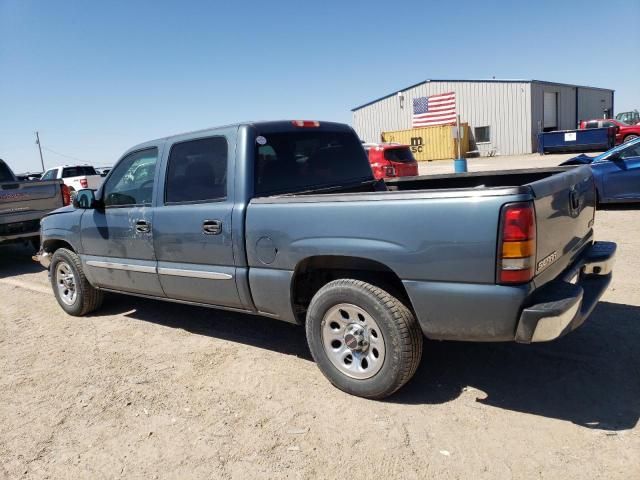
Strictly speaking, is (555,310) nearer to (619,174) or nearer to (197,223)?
(197,223)

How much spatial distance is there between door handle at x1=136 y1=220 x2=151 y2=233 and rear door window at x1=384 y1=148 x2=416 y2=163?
33.2 ft

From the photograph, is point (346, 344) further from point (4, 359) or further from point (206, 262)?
point (4, 359)

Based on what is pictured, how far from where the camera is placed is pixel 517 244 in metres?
2.69

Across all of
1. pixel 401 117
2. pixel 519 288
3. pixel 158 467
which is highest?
pixel 401 117

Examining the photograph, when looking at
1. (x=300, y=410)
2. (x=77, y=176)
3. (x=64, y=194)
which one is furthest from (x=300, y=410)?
(x=77, y=176)

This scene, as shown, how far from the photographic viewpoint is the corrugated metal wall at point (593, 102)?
39.6 meters

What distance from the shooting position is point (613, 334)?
409 centimetres

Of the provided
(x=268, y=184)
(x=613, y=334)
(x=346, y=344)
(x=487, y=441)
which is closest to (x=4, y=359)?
(x=268, y=184)

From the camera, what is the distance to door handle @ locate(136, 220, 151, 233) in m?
4.48

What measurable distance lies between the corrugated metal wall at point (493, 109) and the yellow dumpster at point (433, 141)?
4.13 ft

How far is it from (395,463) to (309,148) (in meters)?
2.64

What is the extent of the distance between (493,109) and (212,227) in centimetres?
3370

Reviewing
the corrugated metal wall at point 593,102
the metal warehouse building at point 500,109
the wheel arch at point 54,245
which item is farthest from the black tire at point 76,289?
the corrugated metal wall at point 593,102

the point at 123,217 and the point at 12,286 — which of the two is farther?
the point at 12,286
